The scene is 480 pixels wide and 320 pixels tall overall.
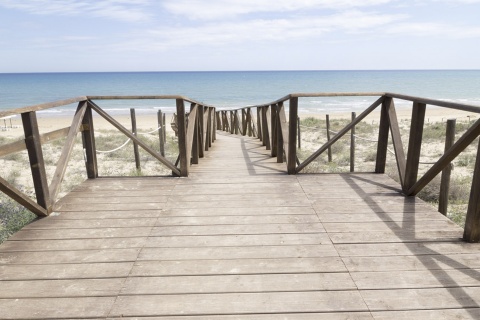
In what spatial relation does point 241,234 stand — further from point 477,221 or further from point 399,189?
point 399,189

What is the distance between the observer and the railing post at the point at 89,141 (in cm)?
466

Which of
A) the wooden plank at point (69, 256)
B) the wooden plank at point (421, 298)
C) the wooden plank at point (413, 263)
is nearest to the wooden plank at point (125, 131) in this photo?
the wooden plank at point (69, 256)

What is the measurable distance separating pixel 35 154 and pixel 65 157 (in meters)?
0.52

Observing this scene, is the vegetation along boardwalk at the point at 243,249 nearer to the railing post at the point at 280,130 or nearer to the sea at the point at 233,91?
the railing post at the point at 280,130

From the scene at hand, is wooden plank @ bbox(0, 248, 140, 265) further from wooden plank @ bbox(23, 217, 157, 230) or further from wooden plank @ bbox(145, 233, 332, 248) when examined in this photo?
wooden plank @ bbox(23, 217, 157, 230)

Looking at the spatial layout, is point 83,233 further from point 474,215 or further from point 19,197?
point 474,215

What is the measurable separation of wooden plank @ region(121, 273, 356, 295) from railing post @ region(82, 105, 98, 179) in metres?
2.79

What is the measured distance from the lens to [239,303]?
2.15 m

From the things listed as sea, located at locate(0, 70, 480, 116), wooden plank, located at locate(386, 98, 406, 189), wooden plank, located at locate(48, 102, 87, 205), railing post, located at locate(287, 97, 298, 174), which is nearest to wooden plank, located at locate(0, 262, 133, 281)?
wooden plank, located at locate(48, 102, 87, 205)

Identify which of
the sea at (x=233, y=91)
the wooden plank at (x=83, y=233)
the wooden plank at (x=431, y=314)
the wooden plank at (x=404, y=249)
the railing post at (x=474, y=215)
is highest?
the railing post at (x=474, y=215)

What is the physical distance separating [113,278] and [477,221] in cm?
269

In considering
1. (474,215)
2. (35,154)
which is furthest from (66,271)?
(474,215)

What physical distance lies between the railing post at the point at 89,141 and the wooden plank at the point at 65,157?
0.20m

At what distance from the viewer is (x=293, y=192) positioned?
13.8ft
